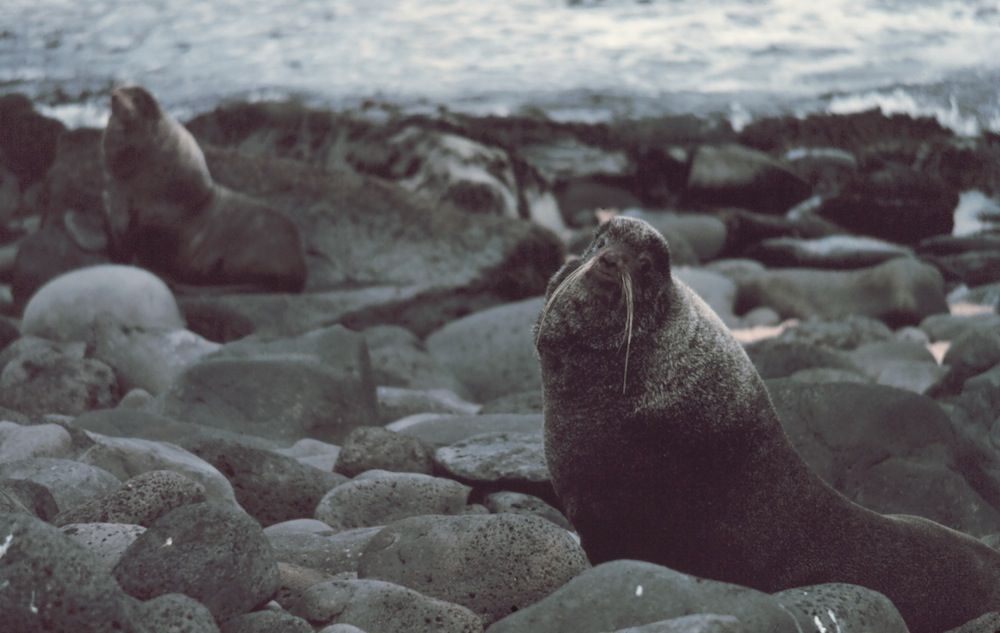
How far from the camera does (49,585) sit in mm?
2771

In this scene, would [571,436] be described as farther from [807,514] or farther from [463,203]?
[463,203]

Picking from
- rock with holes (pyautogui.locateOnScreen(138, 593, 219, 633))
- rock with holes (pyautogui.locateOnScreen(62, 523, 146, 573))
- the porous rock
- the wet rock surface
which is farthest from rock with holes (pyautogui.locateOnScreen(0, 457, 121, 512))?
the porous rock

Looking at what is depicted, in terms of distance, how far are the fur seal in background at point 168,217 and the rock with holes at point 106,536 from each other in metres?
8.40

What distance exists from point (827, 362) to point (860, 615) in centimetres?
550

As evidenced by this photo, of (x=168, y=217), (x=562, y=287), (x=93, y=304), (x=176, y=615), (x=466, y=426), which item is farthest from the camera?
(x=168, y=217)

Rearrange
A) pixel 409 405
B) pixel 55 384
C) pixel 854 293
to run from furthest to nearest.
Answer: pixel 854 293
pixel 409 405
pixel 55 384

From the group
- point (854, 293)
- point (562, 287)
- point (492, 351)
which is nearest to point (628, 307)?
point (562, 287)

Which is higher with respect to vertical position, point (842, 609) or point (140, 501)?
point (140, 501)

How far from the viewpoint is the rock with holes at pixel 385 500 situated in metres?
5.20

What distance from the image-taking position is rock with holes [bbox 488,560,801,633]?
3480 mm

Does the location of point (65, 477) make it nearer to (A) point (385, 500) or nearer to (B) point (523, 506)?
(A) point (385, 500)

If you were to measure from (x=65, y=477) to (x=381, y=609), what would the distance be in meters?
1.61

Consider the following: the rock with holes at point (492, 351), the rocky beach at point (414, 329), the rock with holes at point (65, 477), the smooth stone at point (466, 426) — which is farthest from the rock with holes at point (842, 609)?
the rock with holes at point (492, 351)

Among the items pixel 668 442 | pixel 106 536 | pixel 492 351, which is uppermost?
pixel 106 536
